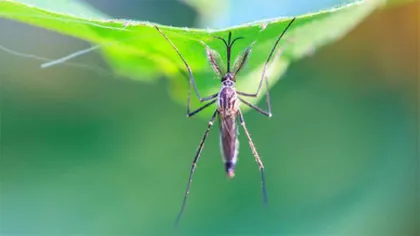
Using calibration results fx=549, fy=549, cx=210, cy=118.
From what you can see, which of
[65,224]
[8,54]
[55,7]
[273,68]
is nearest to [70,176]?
[65,224]

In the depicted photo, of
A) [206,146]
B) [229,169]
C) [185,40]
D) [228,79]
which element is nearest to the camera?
[185,40]

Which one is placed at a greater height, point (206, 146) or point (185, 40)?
point (206, 146)

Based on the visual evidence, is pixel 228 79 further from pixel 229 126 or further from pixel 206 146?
pixel 206 146

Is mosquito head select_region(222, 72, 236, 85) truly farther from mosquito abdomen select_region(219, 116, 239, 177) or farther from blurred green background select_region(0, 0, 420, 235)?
blurred green background select_region(0, 0, 420, 235)

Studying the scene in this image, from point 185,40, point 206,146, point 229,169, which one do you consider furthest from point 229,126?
point 185,40

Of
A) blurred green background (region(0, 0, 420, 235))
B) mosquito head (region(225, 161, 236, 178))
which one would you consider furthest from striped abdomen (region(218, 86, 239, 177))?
blurred green background (region(0, 0, 420, 235))

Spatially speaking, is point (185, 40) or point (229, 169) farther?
point (229, 169)

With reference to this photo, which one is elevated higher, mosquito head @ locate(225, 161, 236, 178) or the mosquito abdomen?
the mosquito abdomen
